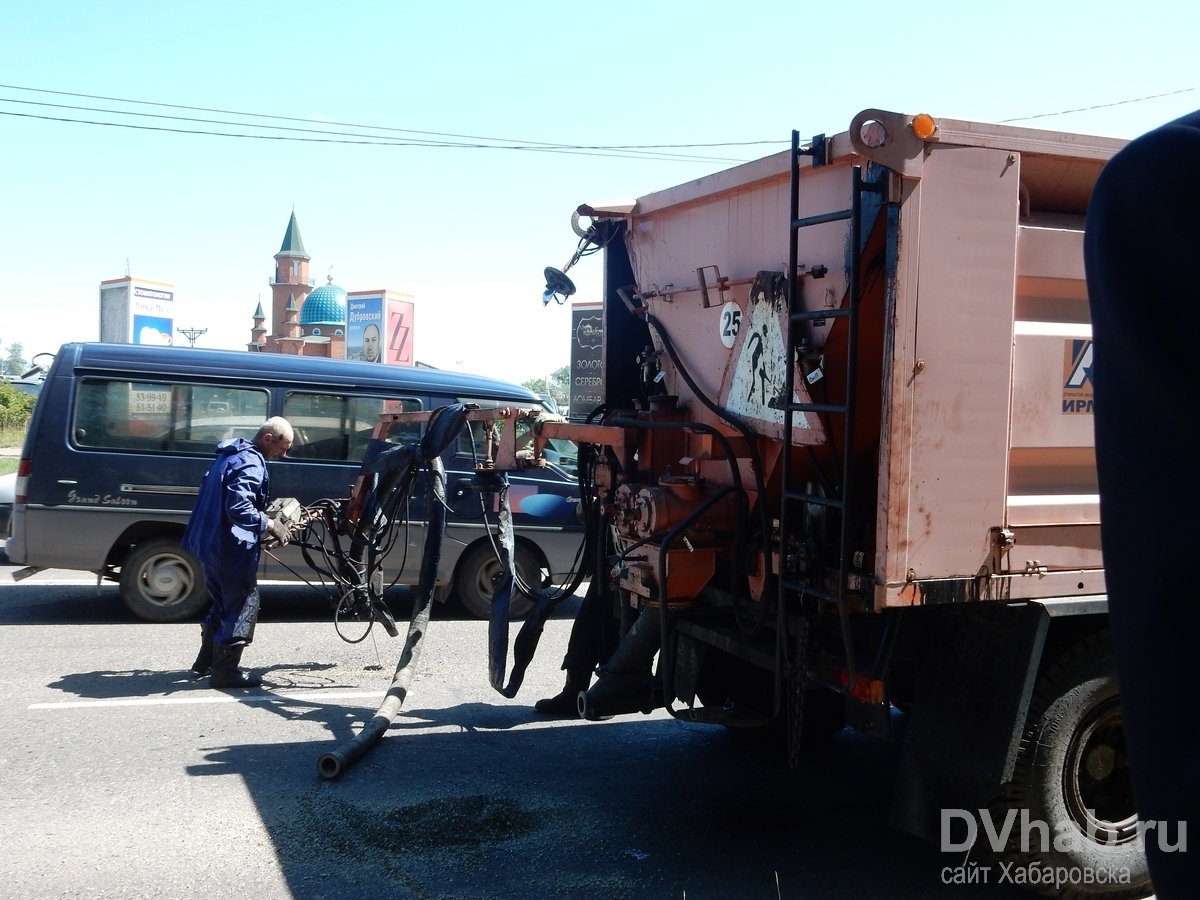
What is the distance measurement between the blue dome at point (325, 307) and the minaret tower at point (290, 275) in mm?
15366

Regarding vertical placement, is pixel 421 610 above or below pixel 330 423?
below

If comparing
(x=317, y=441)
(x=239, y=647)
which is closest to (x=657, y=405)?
(x=239, y=647)

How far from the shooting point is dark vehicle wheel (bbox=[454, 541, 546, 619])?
9414 mm

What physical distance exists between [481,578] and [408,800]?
4.48m

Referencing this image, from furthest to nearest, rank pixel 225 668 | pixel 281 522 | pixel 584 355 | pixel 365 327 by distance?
pixel 365 327 < pixel 584 355 < pixel 281 522 < pixel 225 668

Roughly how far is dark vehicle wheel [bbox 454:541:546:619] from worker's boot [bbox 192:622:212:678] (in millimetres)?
2695

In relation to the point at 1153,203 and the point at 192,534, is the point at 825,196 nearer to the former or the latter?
the point at 1153,203

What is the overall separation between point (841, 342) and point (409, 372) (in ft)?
20.6

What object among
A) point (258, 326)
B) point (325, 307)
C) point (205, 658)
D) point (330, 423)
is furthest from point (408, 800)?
point (258, 326)

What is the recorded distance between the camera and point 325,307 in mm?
64438

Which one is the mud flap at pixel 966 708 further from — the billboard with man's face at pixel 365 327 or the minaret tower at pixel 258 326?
the minaret tower at pixel 258 326

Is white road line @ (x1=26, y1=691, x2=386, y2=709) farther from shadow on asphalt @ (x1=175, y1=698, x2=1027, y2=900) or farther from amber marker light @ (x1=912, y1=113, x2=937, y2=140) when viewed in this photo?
amber marker light @ (x1=912, y1=113, x2=937, y2=140)

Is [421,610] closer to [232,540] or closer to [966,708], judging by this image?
[232,540]

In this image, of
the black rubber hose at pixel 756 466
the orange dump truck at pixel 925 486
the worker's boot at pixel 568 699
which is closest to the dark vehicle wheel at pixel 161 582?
the worker's boot at pixel 568 699
